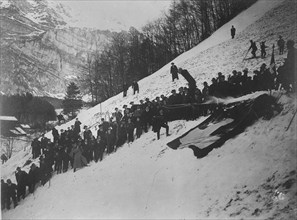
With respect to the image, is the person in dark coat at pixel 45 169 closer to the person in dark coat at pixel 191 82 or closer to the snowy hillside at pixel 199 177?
the snowy hillside at pixel 199 177

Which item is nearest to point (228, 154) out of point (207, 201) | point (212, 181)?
point (212, 181)

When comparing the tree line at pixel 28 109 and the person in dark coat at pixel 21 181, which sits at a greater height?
the tree line at pixel 28 109

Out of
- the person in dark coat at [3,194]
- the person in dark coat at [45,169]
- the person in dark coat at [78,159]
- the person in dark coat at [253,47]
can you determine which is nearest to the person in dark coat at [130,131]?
the person in dark coat at [78,159]

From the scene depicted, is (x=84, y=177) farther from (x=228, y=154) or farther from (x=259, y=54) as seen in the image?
(x=259, y=54)

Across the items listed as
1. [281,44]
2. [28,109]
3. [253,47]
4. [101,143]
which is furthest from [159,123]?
[28,109]

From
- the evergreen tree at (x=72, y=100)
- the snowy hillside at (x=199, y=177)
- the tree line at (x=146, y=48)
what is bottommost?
the snowy hillside at (x=199, y=177)

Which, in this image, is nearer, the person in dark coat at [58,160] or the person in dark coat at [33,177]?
the person in dark coat at [33,177]

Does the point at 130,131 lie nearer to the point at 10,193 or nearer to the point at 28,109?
the point at 10,193
